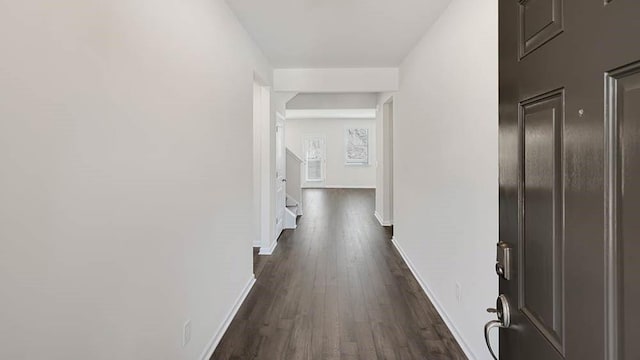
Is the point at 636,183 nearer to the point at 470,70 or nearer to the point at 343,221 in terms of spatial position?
the point at 470,70

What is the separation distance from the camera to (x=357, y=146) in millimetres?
12234

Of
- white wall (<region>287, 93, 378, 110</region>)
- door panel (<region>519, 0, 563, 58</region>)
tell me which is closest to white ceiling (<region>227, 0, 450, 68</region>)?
door panel (<region>519, 0, 563, 58</region>)

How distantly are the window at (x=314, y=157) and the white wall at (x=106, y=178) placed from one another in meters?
9.98

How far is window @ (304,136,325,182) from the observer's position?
483 inches

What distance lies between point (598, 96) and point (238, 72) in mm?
2691

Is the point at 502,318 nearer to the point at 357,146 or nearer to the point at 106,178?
the point at 106,178

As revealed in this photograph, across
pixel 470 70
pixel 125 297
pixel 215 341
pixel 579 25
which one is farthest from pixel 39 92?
pixel 470 70

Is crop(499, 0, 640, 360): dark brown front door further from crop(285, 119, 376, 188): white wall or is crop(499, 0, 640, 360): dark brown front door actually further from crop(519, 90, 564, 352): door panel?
crop(285, 119, 376, 188): white wall

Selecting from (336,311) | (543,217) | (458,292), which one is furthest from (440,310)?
(543,217)

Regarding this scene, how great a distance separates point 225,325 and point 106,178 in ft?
5.65

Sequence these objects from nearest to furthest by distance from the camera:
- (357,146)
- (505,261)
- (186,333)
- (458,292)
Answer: (505,261) < (186,333) < (458,292) < (357,146)

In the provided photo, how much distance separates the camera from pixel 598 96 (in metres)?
0.56

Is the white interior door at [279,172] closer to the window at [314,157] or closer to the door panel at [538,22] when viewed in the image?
the door panel at [538,22]

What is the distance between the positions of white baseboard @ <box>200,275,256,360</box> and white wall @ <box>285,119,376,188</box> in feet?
29.8
